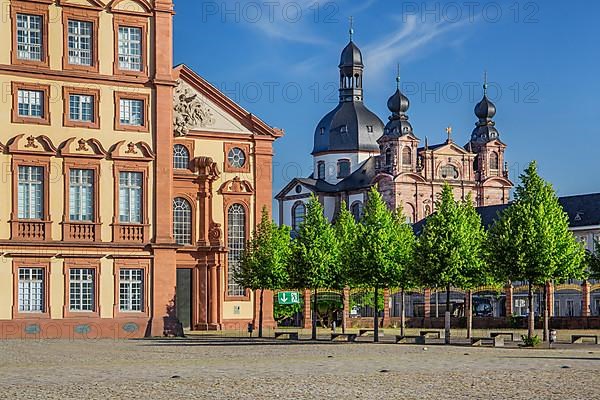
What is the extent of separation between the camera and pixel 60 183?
178 ft

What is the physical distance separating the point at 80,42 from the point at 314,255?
45.4 ft

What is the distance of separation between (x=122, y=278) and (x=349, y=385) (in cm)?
3172

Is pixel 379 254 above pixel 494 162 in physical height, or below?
below

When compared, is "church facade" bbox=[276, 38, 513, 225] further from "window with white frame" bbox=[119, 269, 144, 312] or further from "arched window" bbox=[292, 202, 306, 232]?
"window with white frame" bbox=[119, 269, 144, 312]

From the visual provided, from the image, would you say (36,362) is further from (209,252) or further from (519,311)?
(519,311)

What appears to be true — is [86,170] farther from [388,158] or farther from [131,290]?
[388,158]

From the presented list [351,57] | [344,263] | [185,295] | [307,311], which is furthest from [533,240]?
[351,57]

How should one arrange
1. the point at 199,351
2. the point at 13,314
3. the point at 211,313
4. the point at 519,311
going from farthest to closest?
the point at 519,311
the point at 211,313
the point at 13,314
the point at 199,351

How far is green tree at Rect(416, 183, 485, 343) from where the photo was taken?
47.8m

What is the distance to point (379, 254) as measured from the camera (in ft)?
167

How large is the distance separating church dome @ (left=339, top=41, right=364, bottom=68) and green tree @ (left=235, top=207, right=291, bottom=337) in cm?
9777

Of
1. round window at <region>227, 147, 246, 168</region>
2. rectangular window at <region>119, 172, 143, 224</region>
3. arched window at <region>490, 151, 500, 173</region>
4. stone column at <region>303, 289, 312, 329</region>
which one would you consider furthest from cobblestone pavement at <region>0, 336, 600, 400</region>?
arched window at <region>490, 151, 500, 173</region>

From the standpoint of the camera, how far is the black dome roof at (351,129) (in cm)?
15888

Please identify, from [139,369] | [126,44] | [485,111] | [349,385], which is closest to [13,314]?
[126,44]
